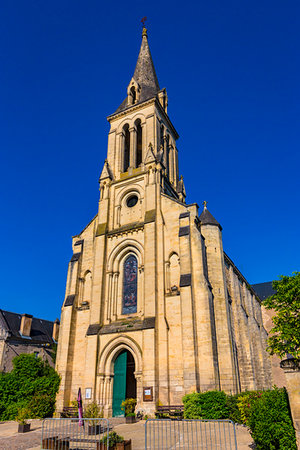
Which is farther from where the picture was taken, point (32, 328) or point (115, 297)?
point (32, 328)

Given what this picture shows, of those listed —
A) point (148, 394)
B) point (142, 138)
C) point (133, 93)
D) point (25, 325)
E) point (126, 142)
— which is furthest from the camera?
point (133, 93)

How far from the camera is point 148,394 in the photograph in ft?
61.9

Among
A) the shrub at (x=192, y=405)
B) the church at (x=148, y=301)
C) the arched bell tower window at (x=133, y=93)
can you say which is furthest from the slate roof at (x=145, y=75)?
the shrub at (x=192, y=405)

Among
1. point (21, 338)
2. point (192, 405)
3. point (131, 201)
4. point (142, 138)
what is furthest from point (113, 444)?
point (21, 338)

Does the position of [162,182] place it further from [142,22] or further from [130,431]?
[142,22]

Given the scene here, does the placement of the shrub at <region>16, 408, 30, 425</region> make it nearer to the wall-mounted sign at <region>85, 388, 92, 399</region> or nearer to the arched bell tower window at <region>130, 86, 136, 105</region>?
the wall-mounted sign at <region>85, 388, 92, 399</region>

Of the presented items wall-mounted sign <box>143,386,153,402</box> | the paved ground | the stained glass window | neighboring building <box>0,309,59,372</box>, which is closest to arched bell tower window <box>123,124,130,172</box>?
the stained glass window

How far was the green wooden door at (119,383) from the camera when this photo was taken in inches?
818

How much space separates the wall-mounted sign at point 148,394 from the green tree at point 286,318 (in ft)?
26.0

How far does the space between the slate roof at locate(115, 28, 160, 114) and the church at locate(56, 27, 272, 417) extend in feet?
10.1

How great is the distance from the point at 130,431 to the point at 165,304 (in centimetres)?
849

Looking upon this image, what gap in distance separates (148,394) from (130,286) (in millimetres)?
7527

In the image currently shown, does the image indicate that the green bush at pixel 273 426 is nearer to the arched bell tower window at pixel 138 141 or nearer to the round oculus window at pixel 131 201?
the round oculus window at pixel 131 201

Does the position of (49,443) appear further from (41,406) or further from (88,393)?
(41,406)
